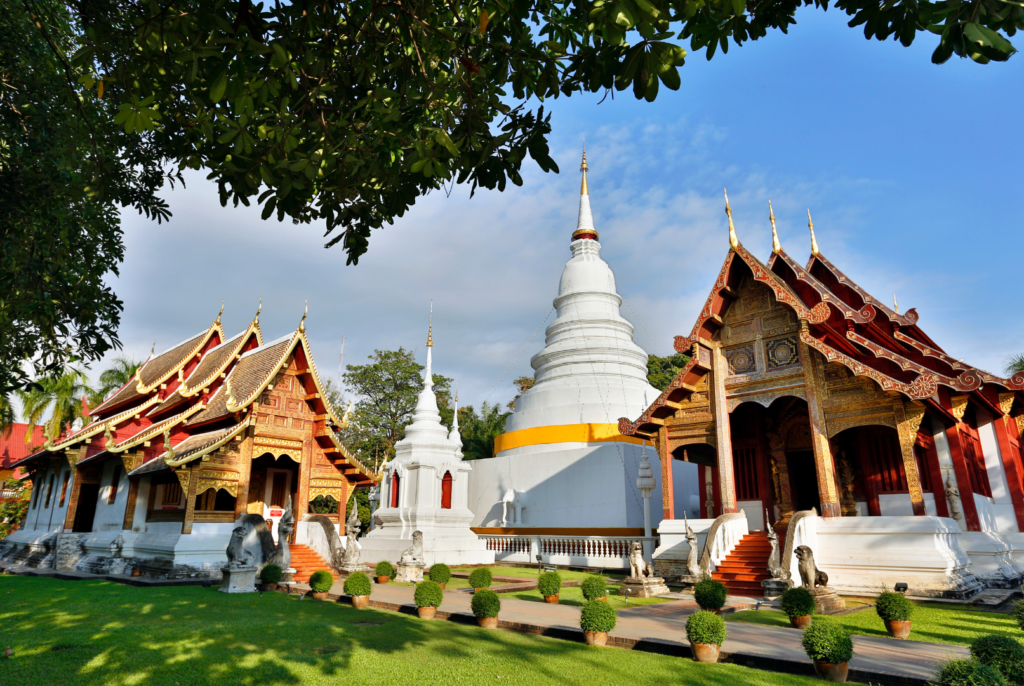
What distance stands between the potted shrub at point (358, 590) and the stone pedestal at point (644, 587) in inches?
205

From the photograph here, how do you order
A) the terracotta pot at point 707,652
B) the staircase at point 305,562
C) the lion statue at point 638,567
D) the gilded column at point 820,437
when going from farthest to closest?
the staircase at point 305,562 < the gilded column at point 820,437 < the lion statue at point 638,567 < the terracotta pot at point 707,652

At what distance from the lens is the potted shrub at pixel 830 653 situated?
5.77 m

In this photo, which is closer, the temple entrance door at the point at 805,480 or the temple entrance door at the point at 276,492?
the temple entrance door at the point at 805,480

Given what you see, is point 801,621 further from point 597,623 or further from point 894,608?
point 597,623

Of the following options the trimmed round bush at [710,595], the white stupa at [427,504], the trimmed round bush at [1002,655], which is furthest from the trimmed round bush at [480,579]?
the trimmed round bush at [1002,655]

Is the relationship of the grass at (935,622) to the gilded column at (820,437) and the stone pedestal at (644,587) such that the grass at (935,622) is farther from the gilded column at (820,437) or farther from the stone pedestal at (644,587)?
the gilded column at (820,437)

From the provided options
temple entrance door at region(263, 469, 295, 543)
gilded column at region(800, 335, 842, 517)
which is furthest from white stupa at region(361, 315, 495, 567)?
gilded column at region(800, 335, 842, 517)

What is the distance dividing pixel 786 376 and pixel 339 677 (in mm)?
12092

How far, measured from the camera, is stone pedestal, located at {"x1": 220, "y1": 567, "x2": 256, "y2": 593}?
12.1 m

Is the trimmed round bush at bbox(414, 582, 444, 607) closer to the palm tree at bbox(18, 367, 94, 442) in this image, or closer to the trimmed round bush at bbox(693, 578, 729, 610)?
the trimmed round bush at bbox(693, 578, 729, 610)

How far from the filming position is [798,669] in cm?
617

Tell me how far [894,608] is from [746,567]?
553 centimetres

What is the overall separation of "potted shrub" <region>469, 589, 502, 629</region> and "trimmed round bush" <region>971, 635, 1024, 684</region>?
5466 millimetres

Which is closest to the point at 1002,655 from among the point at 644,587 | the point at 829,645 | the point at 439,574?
the point at 829,645
